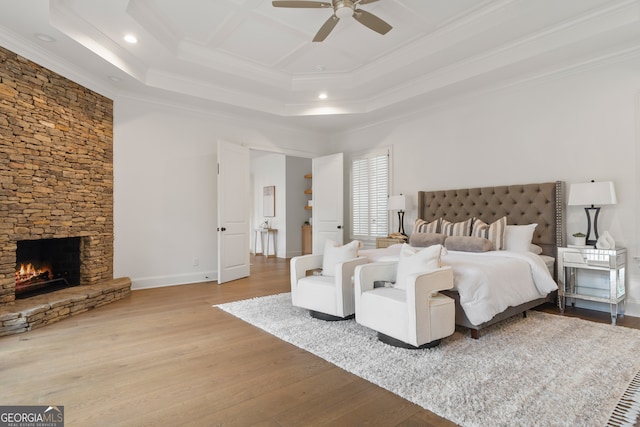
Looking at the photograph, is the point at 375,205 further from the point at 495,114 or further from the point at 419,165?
the point at 495,114

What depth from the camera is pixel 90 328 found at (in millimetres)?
3416

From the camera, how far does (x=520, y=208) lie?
14.9 ft

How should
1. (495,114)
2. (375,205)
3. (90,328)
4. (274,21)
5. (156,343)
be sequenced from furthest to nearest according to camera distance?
(375,205) < (495,114) < (274,21) < (90,328) < (156,343)

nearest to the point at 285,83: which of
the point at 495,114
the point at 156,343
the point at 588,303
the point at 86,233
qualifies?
the point at 495,114

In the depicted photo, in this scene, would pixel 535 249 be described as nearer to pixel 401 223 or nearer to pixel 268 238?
pixel 401 223

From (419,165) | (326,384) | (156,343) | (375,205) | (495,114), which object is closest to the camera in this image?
(326,384)

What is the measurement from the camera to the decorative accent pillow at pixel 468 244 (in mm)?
4137

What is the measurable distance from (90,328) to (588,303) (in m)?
5.40

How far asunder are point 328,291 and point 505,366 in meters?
1.63

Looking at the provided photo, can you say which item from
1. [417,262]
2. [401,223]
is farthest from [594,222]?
[401,223]

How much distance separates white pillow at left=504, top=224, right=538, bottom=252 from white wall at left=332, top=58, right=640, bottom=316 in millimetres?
539

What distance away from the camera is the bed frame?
4230 millimetres

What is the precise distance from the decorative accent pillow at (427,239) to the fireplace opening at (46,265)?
4.56 metres

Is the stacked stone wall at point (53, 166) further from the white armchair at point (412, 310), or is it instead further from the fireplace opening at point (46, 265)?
the white armchair at point (412, 310)
